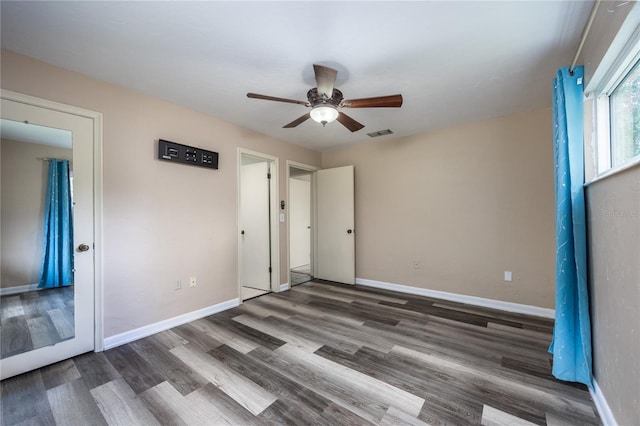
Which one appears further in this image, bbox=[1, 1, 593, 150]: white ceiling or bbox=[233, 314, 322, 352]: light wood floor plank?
bbox=[233, 314, 322, 352]: light wood floor plank

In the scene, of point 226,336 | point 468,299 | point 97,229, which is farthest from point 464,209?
point 97,229

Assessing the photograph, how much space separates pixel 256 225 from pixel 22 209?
103 inches

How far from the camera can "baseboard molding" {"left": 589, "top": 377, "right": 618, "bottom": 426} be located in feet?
4.46

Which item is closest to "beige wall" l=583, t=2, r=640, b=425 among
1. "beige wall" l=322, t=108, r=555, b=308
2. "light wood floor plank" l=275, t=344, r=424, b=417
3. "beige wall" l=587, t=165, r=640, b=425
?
"beige wall" l=587, t=165, r=640, b=425

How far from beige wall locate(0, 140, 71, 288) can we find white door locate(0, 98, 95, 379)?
190 millimetres

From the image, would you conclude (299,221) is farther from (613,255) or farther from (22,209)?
(613,255)

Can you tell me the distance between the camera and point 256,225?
13.9 feet

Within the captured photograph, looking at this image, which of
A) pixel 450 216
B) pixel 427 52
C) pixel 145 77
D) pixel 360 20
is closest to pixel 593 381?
pixel 450 216

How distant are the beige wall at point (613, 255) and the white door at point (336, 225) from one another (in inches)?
117

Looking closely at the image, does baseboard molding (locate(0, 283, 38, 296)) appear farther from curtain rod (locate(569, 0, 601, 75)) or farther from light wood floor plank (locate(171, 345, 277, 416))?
curtain rod (locate(569, 0, 601, 75))

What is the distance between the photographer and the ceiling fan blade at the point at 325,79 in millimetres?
1797

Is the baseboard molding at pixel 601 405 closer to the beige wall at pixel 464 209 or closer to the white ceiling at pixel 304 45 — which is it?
the beige wall at pixel 464 209

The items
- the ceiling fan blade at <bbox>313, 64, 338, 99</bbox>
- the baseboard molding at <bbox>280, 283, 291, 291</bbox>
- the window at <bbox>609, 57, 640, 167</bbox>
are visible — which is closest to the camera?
the window at <bbox>609, 57, 640, 167</bbox>

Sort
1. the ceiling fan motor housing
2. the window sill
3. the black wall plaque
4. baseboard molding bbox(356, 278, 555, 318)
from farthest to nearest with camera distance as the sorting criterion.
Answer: baseboard molding bbox(356, 278, 555, 318)
the black wall plaque
the ceiling fan motor housing
the window sill
